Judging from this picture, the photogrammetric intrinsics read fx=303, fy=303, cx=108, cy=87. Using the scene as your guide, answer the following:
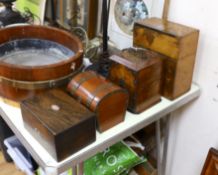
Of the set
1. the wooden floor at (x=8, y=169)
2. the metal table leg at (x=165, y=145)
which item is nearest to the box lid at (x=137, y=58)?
the metal table leg at (x=165, y=145)

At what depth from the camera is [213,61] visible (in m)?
0.97

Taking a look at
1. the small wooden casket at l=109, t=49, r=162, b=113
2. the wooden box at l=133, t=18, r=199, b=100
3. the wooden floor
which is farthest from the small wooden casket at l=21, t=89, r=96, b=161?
the wooden floor

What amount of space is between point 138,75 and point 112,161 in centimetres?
41

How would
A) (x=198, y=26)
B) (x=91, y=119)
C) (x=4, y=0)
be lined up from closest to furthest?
1. (x=91, y=119)
2. (x=198, y=26)
3. (x=4, y=0)

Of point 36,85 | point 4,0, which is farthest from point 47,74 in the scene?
point 4,0

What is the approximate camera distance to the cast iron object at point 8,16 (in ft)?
4.09

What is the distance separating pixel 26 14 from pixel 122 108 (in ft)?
2.71

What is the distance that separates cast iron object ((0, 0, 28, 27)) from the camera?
49.0 inches

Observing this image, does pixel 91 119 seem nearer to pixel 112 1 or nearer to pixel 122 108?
pixel 122 108

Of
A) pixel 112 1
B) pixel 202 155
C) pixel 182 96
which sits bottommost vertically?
pixel 202 155

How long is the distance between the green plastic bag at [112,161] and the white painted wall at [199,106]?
8.8 inches

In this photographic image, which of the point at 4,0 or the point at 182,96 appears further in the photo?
the point at 4,0

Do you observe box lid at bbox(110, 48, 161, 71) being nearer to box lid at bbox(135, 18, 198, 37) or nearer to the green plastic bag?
box lid at bbox(135, 18, 198, 37)

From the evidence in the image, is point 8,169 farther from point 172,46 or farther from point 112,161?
point 172,46
